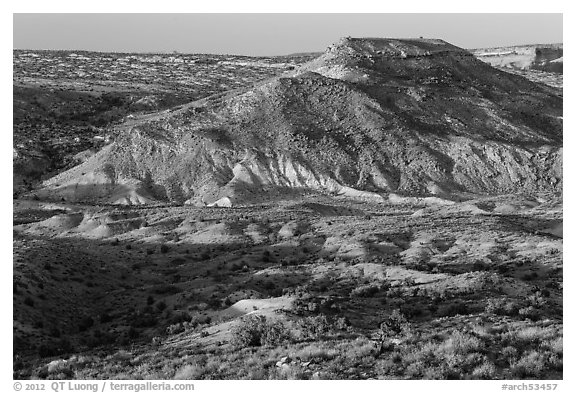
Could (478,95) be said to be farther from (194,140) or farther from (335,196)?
(194,140)

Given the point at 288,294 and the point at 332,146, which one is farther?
the point at 332,146

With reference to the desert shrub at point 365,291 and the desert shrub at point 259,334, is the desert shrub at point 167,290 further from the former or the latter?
the desert shrub at point 259,334

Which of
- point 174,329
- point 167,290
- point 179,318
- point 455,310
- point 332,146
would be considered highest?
point 332,146

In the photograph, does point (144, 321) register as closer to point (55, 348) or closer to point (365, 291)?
point (55, 348)

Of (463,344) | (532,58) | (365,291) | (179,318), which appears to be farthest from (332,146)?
(532,58)

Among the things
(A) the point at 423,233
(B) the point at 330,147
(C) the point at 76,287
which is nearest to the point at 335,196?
(B) the point at 330,147

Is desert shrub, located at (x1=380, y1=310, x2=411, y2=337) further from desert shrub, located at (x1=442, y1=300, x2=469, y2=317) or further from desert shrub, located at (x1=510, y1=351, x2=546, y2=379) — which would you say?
desert shrub, located at (x1=510, y1=351, x2=546, y2=379)

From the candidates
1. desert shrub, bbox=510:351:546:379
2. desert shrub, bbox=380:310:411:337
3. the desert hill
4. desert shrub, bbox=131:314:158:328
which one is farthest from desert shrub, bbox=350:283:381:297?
the desert hill
